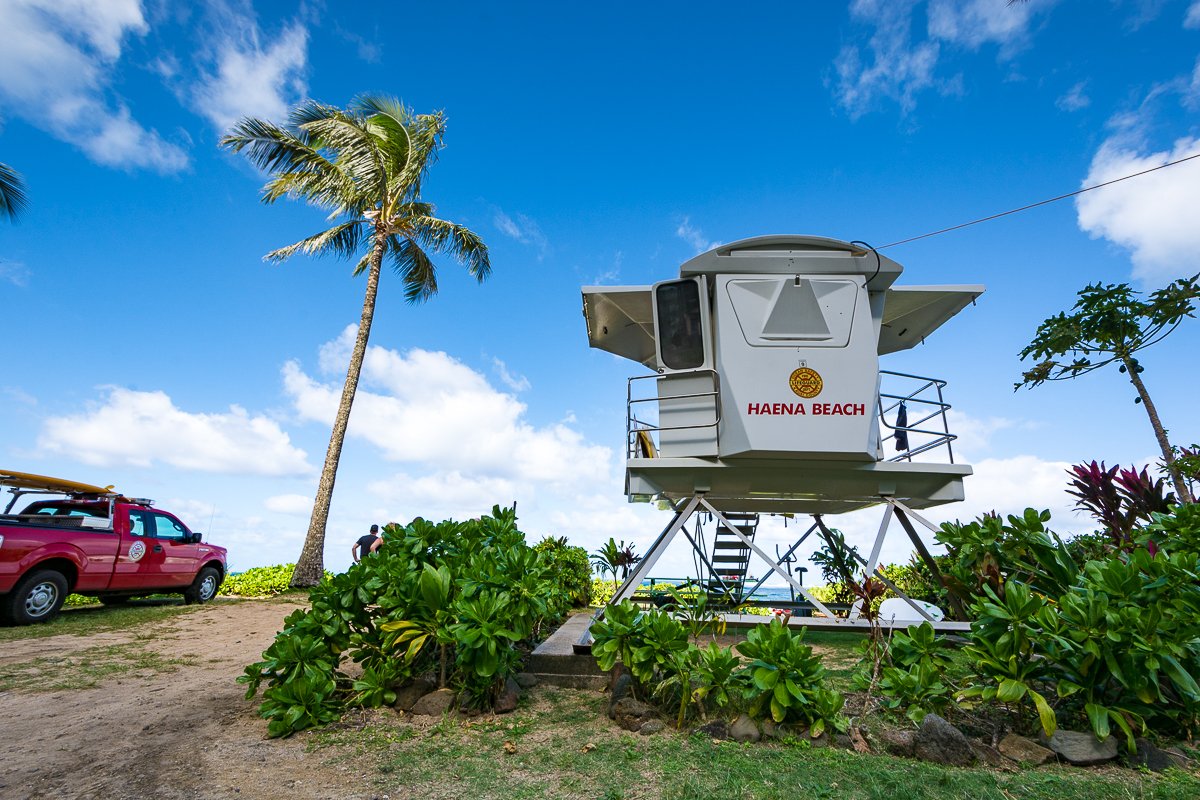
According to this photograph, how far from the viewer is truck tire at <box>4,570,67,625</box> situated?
31.9 ft

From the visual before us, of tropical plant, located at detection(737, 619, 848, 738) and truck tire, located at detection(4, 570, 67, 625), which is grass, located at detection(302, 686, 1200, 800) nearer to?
tropical plant, located at detection(737, 619, 848, 738)

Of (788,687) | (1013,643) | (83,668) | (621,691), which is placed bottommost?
(83,668)

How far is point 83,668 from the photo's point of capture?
7238mm

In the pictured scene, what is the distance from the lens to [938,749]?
405 centimetres

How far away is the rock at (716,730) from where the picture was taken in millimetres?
4395

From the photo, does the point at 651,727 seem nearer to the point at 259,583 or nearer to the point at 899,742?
the point at 899,742

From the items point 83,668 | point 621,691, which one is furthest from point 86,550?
point 621,691

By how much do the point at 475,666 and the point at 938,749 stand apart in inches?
130

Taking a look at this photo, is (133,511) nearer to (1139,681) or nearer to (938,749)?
(938,749)

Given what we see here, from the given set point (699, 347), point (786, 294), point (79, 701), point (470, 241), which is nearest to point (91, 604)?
point (79, 701)

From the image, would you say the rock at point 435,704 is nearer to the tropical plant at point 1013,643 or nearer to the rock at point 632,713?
the rock at point 632,713

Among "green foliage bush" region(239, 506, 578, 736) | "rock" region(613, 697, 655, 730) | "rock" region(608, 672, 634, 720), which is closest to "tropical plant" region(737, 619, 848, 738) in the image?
"rock" region(613, 697, 655, 730)

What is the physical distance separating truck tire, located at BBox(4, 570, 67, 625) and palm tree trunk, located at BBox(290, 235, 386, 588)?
571 cm

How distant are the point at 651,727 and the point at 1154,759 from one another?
3305 mm
